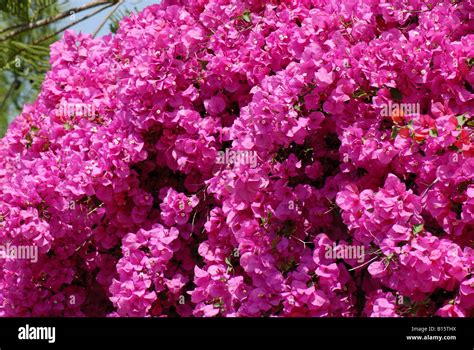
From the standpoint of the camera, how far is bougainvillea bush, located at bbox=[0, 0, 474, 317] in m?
2.52

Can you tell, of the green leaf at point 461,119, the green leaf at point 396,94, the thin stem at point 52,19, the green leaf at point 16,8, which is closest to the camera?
the green leaf at point 461,119

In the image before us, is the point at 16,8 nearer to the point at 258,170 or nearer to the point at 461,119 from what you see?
the point at 258,170

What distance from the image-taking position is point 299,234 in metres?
2.83

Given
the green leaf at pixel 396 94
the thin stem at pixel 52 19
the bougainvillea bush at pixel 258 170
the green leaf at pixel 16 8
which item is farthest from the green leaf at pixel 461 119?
the green leaf at pixel 16 8

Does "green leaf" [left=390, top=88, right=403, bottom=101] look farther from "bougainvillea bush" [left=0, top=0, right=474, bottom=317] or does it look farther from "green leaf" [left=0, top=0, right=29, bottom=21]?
"green leaf" [left=0, top=0, right=29, bottom=21]

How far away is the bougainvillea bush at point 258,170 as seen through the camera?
2520 mm

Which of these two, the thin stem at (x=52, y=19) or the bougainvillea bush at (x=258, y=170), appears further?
the thin stem at (x=52, y=19)

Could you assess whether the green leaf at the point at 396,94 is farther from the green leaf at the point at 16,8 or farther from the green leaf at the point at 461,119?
the green leaf at the point at 16,8

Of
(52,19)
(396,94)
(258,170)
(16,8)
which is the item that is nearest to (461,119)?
(396,94)

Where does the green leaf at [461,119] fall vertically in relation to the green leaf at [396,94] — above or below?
below

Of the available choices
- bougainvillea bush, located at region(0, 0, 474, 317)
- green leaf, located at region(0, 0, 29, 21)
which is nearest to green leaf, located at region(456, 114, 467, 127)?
bougainvillea bush, located at region(0, 0, 474, 317)
